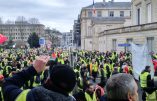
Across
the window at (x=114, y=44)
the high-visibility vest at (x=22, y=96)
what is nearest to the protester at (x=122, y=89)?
the high-visibility vest at (x=22, y=96)

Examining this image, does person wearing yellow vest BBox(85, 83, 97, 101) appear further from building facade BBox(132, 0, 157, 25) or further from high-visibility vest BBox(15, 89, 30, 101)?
building facade BBox(132, 0, 157, 25)

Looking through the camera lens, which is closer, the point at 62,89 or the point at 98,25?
the point at 62,89

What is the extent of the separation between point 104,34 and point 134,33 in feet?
65.6

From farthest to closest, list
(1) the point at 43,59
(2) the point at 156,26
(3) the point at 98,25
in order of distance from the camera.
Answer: (3) the point at 98,25, (2) the point at 156,26, (1) the point at 43,59

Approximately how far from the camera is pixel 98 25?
300 feet

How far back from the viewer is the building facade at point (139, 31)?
1673 inches

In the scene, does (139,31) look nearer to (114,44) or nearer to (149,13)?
(149,13)

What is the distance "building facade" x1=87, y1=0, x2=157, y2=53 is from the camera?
4250cm

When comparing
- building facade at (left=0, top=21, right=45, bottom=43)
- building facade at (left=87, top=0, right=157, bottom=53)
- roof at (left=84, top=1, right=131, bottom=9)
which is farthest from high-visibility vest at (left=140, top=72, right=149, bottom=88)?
building facade at (left=0, top=21, right=45, bottom=43)

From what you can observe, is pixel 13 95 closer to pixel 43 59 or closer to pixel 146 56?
pixel 43 59

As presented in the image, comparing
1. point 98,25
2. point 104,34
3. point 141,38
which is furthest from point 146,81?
point 98,25

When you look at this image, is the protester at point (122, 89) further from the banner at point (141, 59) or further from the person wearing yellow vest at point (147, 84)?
the banner at point (141, 59)

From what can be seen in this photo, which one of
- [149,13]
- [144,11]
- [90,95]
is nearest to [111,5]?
[144,11]

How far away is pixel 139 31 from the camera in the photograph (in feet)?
154
